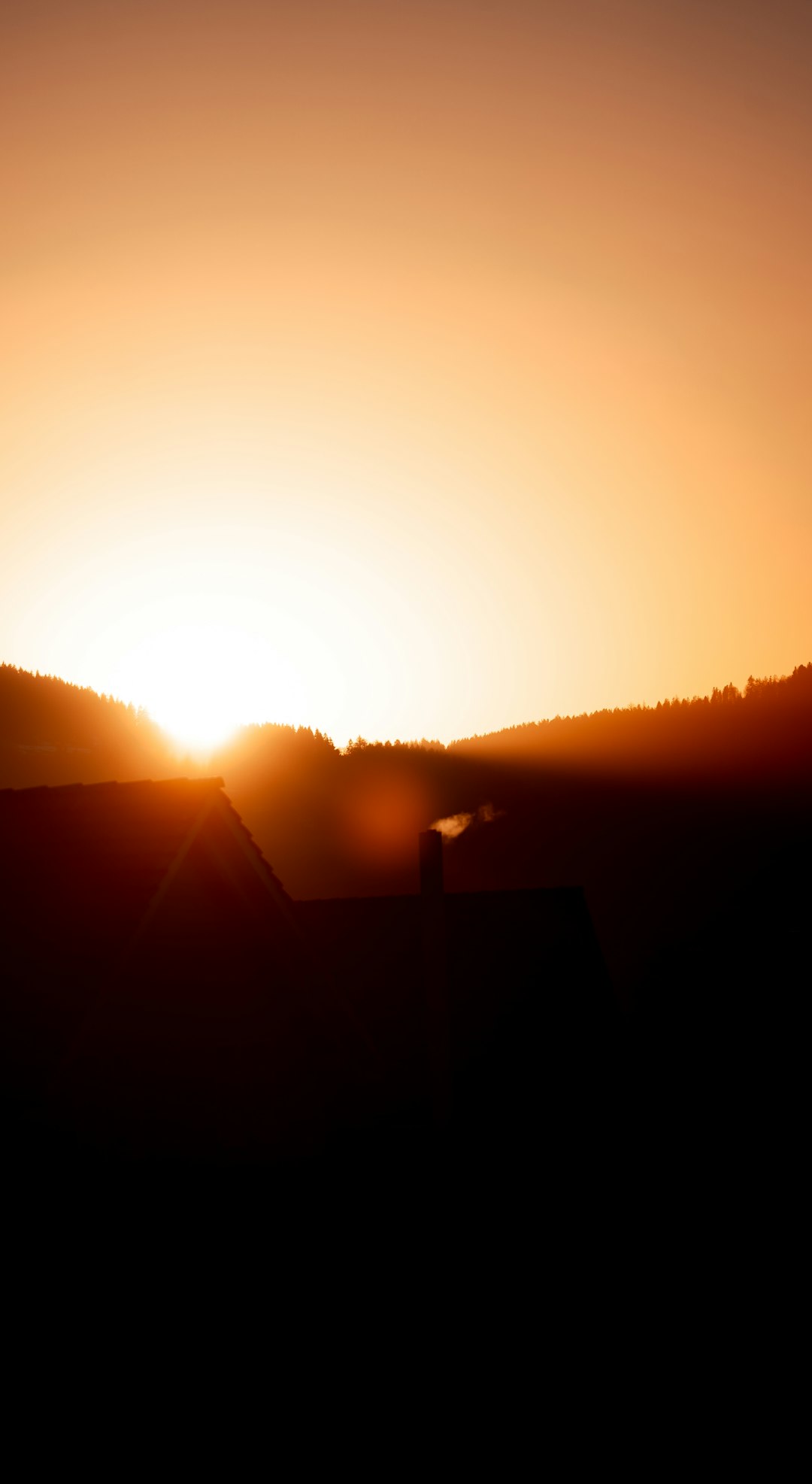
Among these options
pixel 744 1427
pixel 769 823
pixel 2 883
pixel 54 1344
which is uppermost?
pixel 769 823

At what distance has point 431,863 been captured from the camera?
1266cm

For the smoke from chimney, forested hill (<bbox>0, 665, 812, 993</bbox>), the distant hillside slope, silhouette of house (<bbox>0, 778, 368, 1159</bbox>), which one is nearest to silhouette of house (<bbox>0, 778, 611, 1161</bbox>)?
silhouette of house (<bbox>0, 778, 368, 1159</bbox>)

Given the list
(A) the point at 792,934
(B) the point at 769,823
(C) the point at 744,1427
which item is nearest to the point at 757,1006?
(A) the point at 792,934

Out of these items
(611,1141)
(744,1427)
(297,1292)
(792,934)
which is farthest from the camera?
(792,934)

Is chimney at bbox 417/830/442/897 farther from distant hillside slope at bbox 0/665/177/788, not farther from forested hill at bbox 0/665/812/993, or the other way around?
distant hillside slope at bbox 0/665/177/788

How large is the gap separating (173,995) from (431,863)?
5181mm

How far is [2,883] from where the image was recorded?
7.04 metres

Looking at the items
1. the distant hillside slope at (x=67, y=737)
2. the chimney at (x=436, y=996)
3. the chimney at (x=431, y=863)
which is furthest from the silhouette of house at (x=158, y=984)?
the distant hillside slope at (x=67, y=737)

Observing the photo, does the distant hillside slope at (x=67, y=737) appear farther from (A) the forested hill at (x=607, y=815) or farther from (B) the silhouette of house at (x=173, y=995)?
(B) the silhouette of house at (x=173, y=995)

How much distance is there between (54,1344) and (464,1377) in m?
4.84

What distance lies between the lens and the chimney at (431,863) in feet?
40.8

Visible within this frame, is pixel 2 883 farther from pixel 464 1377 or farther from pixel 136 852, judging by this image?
pixel 464 1377

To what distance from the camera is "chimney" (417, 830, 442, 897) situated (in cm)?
1242

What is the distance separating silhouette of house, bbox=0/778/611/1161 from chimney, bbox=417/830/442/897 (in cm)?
9
